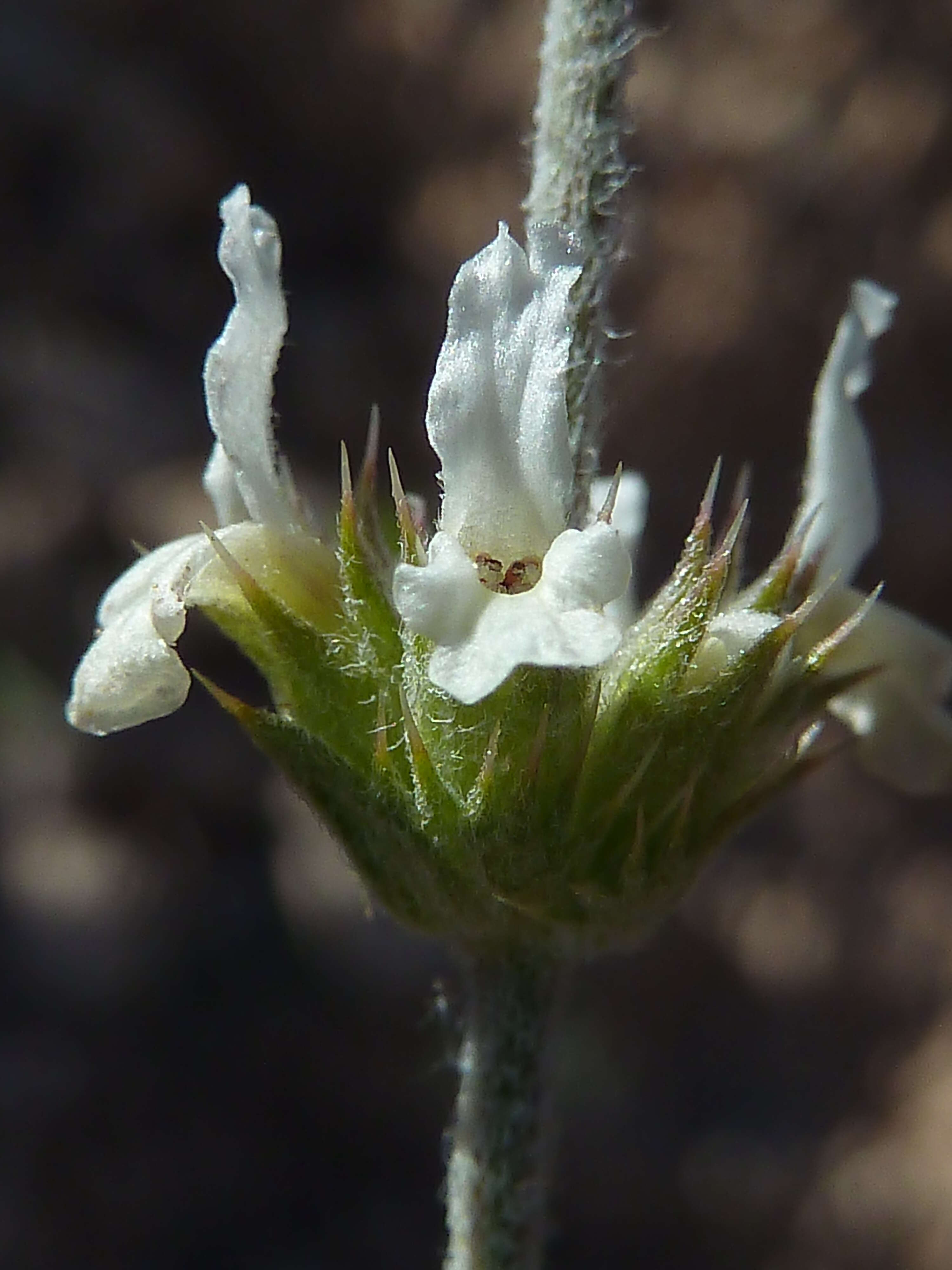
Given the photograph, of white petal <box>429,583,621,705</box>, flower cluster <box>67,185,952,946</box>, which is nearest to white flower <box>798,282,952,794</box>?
flower cluster <box>67,185,952,946</box>

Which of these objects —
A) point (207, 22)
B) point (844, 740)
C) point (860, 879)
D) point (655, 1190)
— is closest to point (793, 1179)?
point (655, 1190)

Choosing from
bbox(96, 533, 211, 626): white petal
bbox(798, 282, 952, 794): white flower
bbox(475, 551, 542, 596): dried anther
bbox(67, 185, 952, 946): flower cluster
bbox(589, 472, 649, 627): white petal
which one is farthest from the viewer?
bbox(589, 472, 649, 627): white petal

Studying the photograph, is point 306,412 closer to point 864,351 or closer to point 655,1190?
point 655,1190

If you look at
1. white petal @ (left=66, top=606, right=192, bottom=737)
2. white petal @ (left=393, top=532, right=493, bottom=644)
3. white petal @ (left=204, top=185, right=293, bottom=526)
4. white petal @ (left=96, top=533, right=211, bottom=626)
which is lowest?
white petal @ (left=393, top=532, right=493, bottom=644)

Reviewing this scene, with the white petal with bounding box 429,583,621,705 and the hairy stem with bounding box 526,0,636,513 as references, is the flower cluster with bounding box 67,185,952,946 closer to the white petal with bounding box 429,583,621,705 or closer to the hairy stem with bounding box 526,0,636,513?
the white petal with bounding box 429,583,621,705

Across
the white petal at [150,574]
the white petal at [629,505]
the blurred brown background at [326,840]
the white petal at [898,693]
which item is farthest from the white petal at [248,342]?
the blurred brown background at [326,840]

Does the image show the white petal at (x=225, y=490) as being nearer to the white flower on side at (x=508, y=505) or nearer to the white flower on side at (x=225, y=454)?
the white flower on side at (x=225, y=454)
